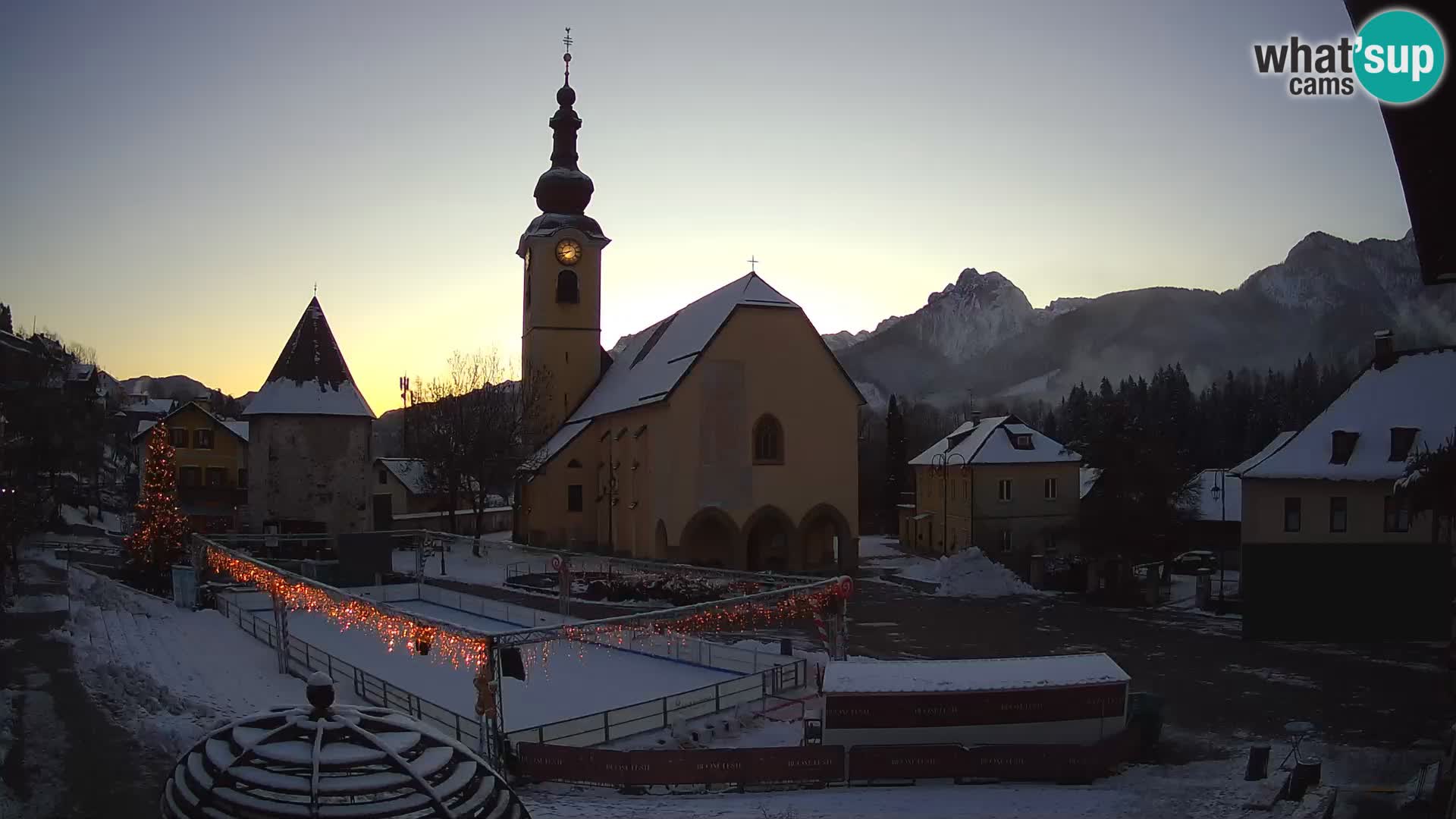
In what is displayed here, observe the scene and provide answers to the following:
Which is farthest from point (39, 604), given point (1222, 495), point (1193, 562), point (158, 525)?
point (1222, 495)

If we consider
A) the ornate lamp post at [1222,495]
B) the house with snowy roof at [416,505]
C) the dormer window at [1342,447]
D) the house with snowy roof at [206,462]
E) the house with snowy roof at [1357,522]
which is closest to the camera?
the house with snowy roof at [1357,522]

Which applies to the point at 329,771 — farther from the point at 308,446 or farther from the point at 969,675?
the point at 308,446

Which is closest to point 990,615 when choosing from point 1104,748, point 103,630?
point 1104,748

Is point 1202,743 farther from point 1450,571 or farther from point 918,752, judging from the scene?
point 1450,571

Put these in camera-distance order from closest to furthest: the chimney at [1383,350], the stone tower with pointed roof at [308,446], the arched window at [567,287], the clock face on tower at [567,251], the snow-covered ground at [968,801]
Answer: the snow-covered ground at [968,801]
the chimney at [1383,350]
the stone tower with pointed roof at [308,446]
the clock face on tower at [567,251]
the arched window at [567,287]

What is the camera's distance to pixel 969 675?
17.1 metres

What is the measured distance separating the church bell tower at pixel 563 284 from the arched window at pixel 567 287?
0.04 metres

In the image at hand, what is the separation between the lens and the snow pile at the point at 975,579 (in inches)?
1441

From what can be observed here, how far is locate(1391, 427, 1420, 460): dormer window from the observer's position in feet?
91.8

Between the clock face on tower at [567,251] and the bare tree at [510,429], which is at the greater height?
the clock face on tower at [567,251]

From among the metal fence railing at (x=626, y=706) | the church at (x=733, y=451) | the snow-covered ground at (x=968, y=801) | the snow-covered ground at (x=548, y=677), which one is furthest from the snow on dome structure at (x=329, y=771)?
the church at (x=733, y=451)

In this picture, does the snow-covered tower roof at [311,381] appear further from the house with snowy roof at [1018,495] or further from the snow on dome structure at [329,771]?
the snow on dome structure at [329,771]

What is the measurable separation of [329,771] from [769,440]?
125 ft

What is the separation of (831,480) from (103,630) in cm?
2634
